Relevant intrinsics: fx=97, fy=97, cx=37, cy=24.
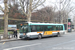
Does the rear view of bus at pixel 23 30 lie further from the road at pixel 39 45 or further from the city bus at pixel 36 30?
the road at pixel 39 45

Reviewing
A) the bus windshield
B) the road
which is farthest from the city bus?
the road

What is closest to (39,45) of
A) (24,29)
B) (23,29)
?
(24,29)

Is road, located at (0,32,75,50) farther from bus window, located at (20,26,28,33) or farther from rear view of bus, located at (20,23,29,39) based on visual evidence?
bus window, located at (20,26,28,33)

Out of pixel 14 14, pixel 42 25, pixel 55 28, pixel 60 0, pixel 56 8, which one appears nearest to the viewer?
pixel 42 25

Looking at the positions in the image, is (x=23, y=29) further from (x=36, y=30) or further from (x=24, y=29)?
(x=36, y=30)

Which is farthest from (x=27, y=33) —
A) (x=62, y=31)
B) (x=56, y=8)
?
(x=56, y=8)

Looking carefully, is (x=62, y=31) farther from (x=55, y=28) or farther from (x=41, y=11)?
(x=41, y=11)

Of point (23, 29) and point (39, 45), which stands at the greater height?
point (23, 29)

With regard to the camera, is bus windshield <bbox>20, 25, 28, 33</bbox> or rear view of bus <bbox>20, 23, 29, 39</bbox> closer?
rear view of bus <bbox>20, 23, 29, 39</bbox>

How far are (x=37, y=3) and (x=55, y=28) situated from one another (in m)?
6.29

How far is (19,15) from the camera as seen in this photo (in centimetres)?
3472

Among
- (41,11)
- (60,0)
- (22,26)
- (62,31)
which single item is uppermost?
(60,0)

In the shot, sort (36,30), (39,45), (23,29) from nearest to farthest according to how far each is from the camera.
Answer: (39,45) → (23,29) → (36,30)

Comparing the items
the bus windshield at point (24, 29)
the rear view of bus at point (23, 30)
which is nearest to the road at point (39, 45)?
the rear view of bus at point (23, 30)
